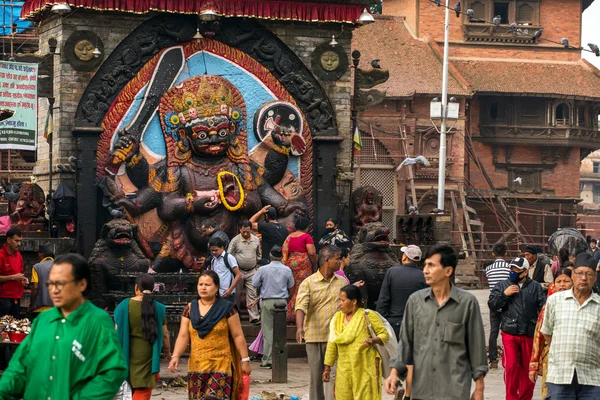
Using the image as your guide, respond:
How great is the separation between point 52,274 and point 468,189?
133 ft

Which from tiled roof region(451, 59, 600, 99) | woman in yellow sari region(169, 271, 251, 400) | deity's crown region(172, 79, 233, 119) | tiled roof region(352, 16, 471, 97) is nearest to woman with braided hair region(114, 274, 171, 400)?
woman in yellow sari region(169, 271, 251, 400)

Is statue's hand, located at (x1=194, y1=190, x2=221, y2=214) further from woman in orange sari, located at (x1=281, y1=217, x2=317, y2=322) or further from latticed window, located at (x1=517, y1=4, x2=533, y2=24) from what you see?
latticed window, located at (x1=517, y1=4, x2=533, y2=24)

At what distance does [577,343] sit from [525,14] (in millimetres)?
41522

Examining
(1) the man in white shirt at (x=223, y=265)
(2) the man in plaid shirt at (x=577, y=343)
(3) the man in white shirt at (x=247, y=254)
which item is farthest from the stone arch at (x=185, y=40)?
(2) the man in plaid shirt at (x=577, y=343)

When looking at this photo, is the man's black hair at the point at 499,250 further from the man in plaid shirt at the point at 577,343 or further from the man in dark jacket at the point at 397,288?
the man in plaid shirt at the point at 577,343

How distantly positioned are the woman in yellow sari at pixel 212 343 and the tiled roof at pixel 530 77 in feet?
124

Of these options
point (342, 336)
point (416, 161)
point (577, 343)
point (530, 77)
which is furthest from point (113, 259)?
point (530, 77)

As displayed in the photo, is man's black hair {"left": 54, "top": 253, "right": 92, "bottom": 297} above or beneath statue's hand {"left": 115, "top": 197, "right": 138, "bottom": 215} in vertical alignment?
beneath

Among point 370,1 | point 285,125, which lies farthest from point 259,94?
point 370,1

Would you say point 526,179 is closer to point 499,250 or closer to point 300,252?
point 300,252

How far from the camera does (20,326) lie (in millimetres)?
15594

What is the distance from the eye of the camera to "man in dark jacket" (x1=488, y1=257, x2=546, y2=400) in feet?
48.1

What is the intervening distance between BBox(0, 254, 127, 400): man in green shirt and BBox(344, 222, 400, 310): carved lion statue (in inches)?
478

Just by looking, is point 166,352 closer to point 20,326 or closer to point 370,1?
point 20,326
